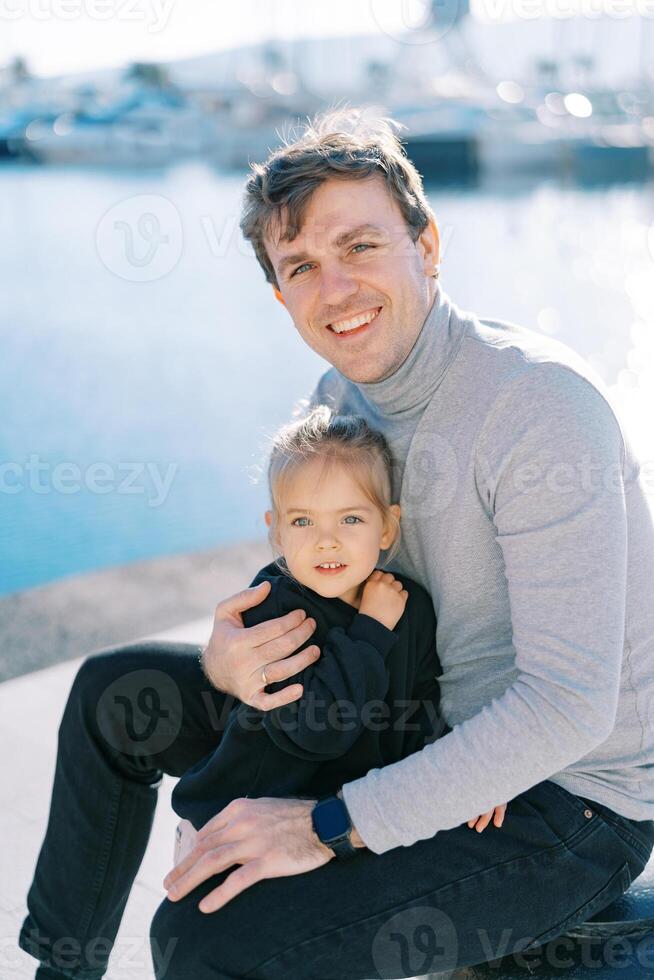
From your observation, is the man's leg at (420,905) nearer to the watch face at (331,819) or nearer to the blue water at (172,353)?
the watch face at (331,819)

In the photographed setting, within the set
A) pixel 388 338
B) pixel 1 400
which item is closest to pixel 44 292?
pixel 1 400

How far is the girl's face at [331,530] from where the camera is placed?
1.43 meters

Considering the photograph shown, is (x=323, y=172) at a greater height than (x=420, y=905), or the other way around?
(x=323, y=172)

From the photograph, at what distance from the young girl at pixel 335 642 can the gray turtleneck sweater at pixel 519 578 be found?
5cm

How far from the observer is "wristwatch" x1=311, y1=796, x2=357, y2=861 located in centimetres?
119

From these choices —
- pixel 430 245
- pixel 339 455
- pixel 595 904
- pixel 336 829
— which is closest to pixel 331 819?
pixel 336 829

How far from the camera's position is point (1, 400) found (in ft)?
27.2

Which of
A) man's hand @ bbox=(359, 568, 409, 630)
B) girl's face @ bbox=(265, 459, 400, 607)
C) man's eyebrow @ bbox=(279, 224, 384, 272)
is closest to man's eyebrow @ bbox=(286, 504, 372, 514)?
Answer: girl's face @ bbox=(265, 459, 400, 607)

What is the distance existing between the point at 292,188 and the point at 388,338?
26cm

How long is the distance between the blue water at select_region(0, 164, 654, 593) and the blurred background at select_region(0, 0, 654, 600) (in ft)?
0.11

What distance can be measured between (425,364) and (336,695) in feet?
1.55

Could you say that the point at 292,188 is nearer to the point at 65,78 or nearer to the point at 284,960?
the point at 284,960

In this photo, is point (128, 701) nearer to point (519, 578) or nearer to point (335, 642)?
point (335, 642)

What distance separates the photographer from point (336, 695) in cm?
131
